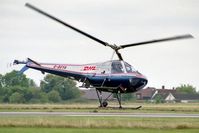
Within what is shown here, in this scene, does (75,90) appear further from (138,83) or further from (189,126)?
(189,126)

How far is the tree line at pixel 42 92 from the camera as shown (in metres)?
129

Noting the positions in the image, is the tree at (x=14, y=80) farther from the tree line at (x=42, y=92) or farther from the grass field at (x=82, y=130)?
the grass field at (x=82, y=130)

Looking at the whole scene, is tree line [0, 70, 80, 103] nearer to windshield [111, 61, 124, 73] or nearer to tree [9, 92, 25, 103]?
tree [9, 92, 25, 103]

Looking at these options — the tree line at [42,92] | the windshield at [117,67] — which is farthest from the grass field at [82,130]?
the tree line at [42,92]

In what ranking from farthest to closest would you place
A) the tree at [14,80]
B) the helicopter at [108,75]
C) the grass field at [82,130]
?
the tree at [14,80]
the helicopter at [108,75]
the grass field at [82,130]

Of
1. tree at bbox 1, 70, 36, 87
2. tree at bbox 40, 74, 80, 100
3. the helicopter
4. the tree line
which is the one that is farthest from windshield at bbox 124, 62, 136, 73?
tree at bbox 1, 70, 36, 87

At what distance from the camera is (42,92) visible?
138 metres

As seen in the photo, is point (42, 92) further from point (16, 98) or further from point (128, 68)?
point (128, 68)

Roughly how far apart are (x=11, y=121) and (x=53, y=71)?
1080 inches

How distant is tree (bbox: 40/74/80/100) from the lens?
138 m

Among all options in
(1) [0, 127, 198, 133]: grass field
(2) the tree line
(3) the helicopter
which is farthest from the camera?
(2) the tree line

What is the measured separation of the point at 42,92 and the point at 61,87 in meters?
4.38

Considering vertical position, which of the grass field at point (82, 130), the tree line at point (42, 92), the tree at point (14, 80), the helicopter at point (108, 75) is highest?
the tree at point (14, 80)

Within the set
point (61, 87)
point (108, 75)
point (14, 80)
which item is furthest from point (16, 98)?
point (108, 75)
